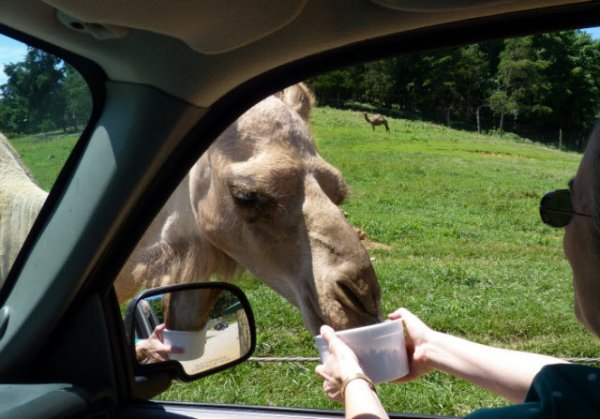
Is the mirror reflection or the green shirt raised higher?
the green shirt

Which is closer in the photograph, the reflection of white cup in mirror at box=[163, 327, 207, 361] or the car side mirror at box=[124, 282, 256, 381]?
the car side mirror at box=[124, 282, 256, 381]

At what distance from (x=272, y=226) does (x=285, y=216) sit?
0.27 ft

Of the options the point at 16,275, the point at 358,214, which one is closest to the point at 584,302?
the point at 16,275

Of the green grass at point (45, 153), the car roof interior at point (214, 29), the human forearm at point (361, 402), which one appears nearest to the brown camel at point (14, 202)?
the green grass at point (45, 153)

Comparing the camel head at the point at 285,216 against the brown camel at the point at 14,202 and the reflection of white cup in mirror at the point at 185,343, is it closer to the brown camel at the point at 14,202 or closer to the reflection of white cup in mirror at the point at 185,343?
the reflection of white cup in mirror at the point at 185,343

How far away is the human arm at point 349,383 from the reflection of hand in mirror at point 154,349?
0.51 meters

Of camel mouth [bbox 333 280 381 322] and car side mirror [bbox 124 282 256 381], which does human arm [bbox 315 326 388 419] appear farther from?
camel mouth [bbox 333 280 381 322]

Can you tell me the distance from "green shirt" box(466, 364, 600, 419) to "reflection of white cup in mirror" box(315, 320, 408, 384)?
0.49 meters

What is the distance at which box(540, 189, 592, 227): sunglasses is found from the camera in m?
1.17

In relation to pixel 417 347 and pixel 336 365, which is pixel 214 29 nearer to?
pixel 336 365

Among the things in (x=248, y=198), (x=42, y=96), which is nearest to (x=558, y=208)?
(x=42, y=96)

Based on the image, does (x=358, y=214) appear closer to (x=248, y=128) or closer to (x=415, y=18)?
(x=248, y=128)

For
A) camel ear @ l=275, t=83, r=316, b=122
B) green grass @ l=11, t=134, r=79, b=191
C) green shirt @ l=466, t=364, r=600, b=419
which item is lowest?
green shirt @ l=466, t=364, r=600, b=419

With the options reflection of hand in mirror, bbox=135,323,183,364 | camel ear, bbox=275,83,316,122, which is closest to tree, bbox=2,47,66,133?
reflection of hand in mirror, bbox=135,323,183,364
